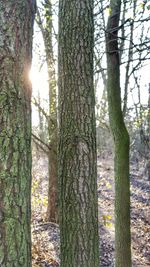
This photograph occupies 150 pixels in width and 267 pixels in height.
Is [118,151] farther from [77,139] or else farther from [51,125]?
[51,125]

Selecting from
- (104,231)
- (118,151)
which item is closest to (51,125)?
(104,231)

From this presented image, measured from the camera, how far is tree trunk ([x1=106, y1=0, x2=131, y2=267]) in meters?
4.64

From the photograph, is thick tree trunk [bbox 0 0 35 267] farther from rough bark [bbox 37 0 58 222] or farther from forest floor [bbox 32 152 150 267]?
rough bark [bbox 37 0 58 222]

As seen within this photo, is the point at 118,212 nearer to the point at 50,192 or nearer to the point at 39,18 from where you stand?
the point at 50,192

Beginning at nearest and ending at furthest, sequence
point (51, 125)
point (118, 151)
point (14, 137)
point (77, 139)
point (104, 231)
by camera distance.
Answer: point (14, 137) < point (77, 139) < point (118, 151) < point (51, 125) < point (104, 231)

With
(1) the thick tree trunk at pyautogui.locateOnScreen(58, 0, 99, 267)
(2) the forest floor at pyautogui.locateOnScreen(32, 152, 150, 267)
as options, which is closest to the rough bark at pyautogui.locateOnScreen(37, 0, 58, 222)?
(2) the forest floor at pyautogui.locateOnScreen(32, 152, 150, 267)

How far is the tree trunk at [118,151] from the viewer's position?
15.2 ft

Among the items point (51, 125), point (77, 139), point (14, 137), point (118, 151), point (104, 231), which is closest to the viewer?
point (14, 137)

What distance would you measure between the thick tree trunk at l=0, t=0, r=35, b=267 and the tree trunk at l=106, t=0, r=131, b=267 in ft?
9.60

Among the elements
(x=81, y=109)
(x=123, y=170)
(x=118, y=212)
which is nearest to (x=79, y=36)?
(x=81, y=109)

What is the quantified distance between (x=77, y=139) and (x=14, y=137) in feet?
3.78

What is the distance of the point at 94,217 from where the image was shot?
294 cm

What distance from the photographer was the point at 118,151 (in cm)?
484

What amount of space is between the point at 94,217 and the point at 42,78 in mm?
5270
